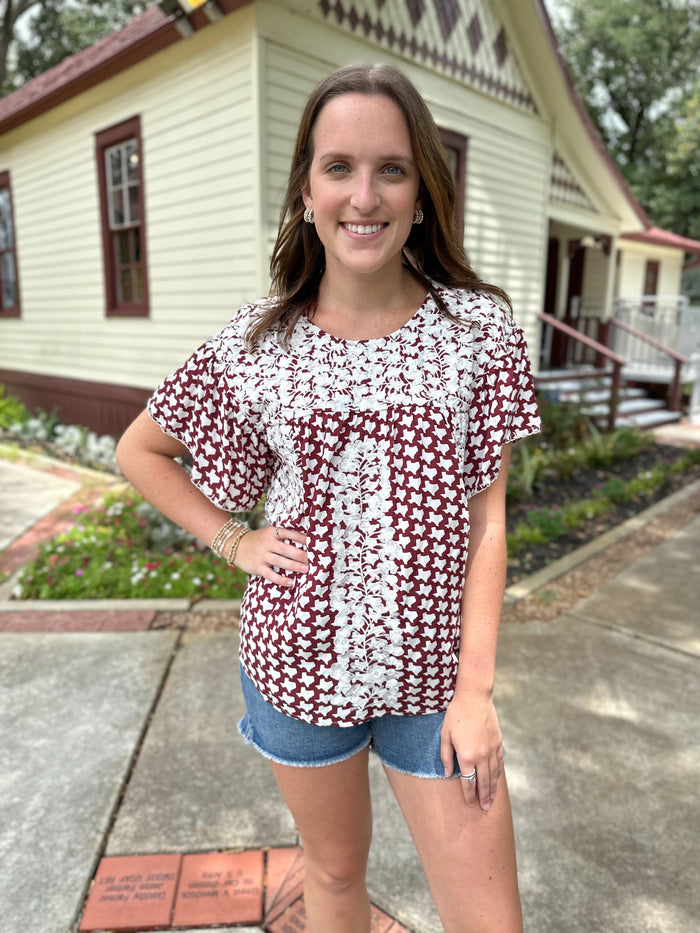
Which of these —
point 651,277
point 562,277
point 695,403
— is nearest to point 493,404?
point 695,403

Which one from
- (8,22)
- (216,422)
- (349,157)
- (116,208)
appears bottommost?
(216,422)

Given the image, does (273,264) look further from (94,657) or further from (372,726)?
(94,657)

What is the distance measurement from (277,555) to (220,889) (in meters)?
1.34

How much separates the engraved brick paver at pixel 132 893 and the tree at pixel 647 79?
26.4 m

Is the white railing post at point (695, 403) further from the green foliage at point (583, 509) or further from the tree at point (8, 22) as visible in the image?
the tree at point (8, 22)

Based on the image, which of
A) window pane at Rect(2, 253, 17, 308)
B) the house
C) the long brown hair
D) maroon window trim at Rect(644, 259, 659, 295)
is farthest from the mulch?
maroon window trim at Rect(644, 259, 659, 295)

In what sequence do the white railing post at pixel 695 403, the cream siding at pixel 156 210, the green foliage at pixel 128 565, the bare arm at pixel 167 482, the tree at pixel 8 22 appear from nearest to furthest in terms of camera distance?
the bare arm at pixel 167 482 → the green foliage at pixel 128 565 → the cream siding at pixel 156 210 → the white railing post at pixel 695 403 → the tree at pixel 8 22

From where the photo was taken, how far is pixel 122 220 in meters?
7.74

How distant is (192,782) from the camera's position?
2525mm

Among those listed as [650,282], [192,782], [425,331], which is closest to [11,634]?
[192,782]

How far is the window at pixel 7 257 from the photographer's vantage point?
989 cm

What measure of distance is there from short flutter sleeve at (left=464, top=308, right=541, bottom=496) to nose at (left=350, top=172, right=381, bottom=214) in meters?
0.30

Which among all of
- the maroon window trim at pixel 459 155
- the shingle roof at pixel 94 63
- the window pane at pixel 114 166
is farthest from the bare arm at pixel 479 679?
the window pane at pixel 114 166

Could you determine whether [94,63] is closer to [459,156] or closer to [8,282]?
[459,156]
